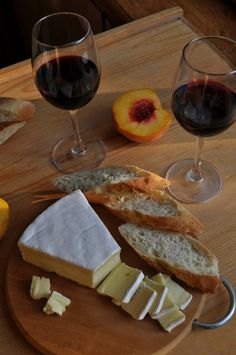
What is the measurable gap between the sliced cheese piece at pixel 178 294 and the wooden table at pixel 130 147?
0.15 feet

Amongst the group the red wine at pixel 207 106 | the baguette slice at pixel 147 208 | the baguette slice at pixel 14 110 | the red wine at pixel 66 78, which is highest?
the red wine at pixel 66 78

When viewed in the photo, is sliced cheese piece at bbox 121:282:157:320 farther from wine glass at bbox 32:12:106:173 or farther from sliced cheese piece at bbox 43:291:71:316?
wine glass at bbox 32:12:106:173

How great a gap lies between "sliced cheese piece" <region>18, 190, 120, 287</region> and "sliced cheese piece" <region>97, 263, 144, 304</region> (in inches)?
0.6

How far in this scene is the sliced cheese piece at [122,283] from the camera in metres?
0.80

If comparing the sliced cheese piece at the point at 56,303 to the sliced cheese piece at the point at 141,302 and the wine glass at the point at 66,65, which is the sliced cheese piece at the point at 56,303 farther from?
the wine glass at the point at 66,65

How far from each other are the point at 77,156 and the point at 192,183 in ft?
0.84

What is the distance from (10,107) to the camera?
1096 millimetres

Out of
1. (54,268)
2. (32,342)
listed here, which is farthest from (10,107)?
(32,342)

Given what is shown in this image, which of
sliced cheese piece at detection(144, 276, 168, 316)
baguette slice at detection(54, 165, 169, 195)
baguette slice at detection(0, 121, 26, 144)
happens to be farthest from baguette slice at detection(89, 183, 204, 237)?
baguette slice at detection(0, 121, 26, 144)

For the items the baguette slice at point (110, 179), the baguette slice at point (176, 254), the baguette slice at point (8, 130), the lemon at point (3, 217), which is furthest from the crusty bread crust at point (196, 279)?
the baguette slice at point (8, 130)

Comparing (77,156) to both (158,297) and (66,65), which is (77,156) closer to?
(66,65)

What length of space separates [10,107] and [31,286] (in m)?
0.44

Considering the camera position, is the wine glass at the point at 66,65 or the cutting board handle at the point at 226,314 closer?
the cutting board handle at the point at 226,314

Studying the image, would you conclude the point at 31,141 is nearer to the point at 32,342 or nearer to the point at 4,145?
the point at 4,145
